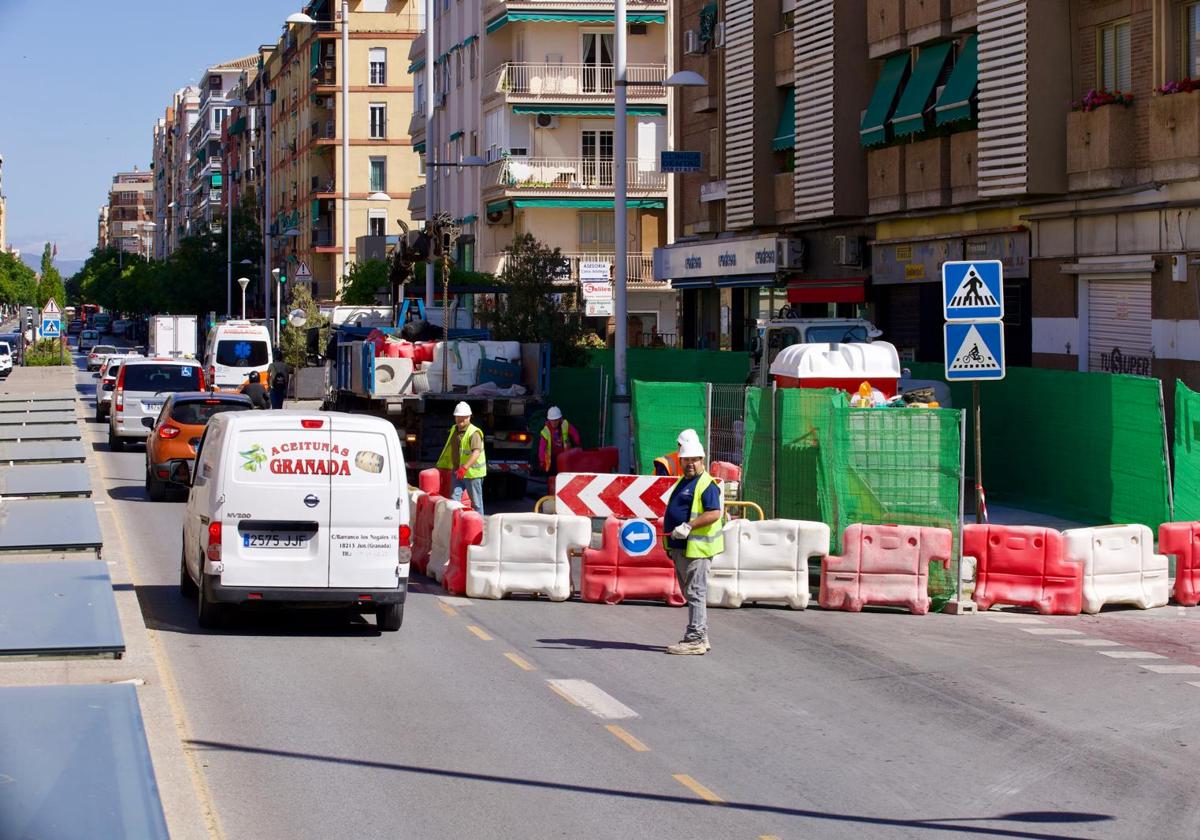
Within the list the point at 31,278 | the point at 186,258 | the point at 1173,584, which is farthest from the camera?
the point at 31,278

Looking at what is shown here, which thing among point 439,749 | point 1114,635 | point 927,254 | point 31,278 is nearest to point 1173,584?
point 1114,635

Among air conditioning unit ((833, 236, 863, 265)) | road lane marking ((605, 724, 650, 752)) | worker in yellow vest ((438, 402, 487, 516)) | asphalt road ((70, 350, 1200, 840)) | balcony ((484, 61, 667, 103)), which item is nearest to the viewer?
asphalt road ((70, 350, 1200, 840))

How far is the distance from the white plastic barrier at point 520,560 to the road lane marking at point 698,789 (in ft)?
23.0

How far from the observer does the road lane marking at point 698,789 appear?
28.8 feet

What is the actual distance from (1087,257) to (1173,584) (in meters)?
11.8

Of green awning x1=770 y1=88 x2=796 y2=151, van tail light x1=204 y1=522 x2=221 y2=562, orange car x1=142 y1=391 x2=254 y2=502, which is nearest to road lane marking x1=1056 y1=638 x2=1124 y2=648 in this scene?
van tail light x1=204 y1=522 x2=221 y2=562

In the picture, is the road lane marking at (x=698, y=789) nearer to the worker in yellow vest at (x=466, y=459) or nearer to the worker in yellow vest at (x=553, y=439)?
the worker in yellow vest at (x=466, y=459)

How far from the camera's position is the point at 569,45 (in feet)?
206

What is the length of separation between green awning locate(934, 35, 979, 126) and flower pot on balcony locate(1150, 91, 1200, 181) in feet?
16.4

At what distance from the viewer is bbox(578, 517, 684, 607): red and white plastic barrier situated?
53.2 feet

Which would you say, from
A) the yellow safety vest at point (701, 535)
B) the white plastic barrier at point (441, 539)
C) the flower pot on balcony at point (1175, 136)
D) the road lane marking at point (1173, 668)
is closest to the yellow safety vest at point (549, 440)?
the white plastic barrier at point (441, 539)

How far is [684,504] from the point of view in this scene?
13461 mm

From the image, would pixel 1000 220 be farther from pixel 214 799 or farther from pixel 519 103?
pixel 519 103

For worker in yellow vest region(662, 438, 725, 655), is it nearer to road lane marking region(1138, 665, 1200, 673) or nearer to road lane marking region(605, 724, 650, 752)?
road lane marking region(605, 724, 650, 752)
